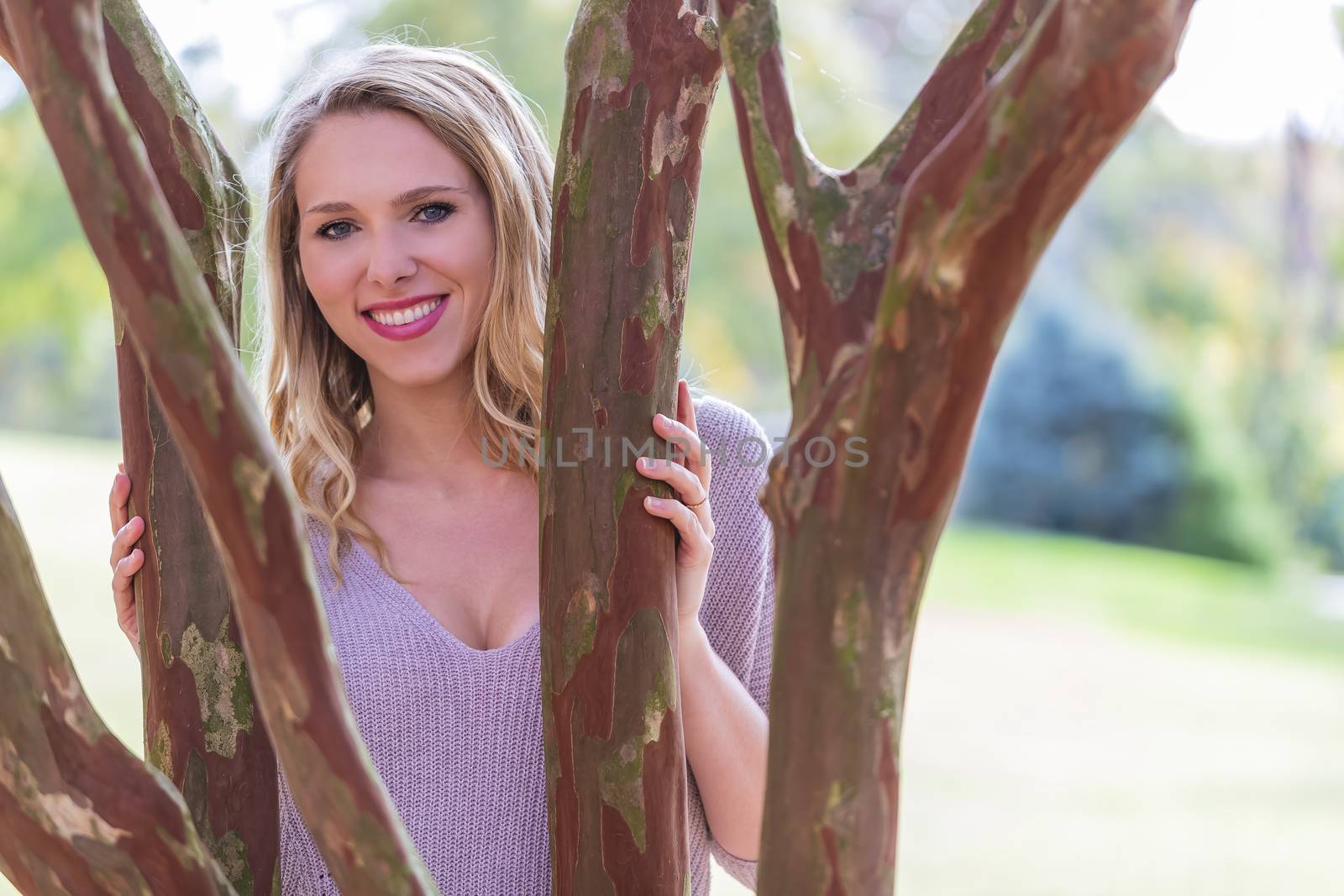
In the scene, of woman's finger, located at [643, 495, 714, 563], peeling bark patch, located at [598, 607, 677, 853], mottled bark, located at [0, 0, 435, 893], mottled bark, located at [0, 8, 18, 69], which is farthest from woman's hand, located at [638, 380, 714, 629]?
mottled bark, located at [0, 8, 18, 69]

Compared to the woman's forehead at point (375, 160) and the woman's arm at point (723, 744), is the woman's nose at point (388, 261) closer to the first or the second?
the woman's forehead at point (375, 160)

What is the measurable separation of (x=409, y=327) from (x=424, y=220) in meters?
0.14

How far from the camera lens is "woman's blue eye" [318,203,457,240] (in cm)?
174

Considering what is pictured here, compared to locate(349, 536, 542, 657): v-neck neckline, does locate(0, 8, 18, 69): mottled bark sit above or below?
above

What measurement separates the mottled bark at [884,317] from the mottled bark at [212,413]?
11.3 inches

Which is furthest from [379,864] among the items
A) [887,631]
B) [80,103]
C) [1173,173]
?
[1173,173]

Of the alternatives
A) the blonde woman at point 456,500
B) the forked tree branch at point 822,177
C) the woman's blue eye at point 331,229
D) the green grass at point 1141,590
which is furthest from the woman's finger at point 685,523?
the green grass at point 1141,590

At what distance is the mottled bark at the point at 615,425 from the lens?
1.11m

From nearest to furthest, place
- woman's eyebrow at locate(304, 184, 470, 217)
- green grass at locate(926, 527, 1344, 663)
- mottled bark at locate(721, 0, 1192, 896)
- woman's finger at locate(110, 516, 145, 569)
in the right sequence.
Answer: mottled bark at locate(721, 0, 1192, 896)
woman's finger at locate(110, 516, 145, 569)
woman's eyebrow at locate(304, 184, 470, 217)
green grass at locate(926, 527, 1344, 663)

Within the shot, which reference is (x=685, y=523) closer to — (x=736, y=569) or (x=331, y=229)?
(x=736, y=569)

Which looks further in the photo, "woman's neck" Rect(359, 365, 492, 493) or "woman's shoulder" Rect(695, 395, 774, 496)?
"woman's neck" Rect(359, 365, 492, 493)

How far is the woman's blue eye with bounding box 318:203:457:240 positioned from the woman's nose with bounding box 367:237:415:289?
0.06 metres

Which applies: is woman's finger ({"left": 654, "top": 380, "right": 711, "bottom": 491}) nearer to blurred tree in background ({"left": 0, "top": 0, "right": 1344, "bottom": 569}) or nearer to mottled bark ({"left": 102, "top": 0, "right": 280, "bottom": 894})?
mottled bark ({"left": 102, "top": 0, "right": 280, "bottom": 894})

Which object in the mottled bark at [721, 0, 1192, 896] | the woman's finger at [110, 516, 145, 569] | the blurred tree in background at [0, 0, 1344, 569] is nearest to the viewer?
the mottled bark at [721, 0, 1192, 896]
